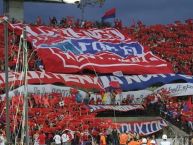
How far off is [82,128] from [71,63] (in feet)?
26.9

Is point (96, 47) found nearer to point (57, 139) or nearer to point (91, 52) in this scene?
point (91, 52)

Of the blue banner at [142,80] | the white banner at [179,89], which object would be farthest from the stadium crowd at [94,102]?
the blue banner at [142,80]

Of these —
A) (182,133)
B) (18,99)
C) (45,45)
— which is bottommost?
(182,133)

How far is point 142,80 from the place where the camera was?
138 ft

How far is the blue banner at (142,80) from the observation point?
41.2m

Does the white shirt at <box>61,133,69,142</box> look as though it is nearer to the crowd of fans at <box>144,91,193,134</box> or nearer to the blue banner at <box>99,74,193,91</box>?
the blue banner at <box>99,74,193,91</box>

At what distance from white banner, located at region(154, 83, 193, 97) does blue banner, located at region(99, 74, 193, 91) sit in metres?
0.72

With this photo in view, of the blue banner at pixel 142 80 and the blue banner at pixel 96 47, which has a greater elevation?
the blue banner at pixel 96 47

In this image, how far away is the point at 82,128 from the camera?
3391 centimetres

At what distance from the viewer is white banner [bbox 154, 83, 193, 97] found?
41375mm

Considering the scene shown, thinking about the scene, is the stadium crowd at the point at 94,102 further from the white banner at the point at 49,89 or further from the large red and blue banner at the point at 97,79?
the large red and blue banner at the point at 97,79

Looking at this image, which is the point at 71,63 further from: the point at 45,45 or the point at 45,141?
the point at 45,141

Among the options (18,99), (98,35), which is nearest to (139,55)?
(98,35)

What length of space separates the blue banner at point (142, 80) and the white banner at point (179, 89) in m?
0.72
